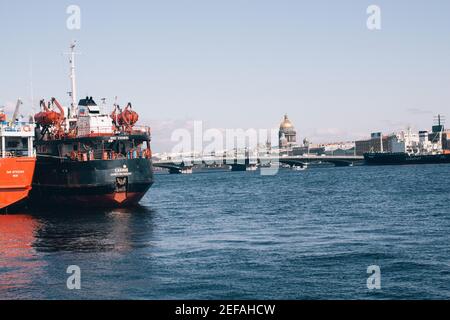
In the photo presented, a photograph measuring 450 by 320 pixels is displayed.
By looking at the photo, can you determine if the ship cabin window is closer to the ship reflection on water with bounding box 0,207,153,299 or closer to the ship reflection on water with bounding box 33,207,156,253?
the ship reflection on water with bounding box 0,207,153,299

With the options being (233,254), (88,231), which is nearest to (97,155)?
(88,231)

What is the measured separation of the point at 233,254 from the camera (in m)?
28.6

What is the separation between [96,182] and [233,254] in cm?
2789

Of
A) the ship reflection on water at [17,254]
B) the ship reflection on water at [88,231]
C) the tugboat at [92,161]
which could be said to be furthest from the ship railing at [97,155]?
the ship reflection on water at [17,254]

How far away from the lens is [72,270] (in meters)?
25.2

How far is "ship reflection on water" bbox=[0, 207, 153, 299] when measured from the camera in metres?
23.7

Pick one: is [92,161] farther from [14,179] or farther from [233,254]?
[233,254]

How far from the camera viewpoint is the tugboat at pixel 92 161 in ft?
176

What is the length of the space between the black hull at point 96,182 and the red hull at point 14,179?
12.3ft

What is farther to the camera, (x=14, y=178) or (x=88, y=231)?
(x=14, y=178)

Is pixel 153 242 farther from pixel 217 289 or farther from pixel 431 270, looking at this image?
pixel 431 270

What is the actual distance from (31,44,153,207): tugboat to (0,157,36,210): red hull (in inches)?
150
